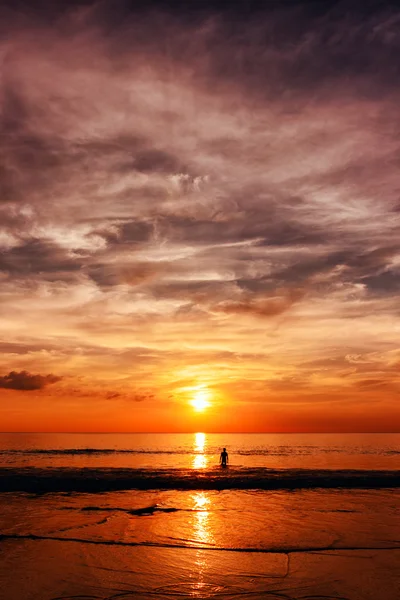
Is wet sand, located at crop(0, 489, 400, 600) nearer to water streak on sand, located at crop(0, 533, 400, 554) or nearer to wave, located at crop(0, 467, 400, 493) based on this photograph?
water streak on sand, located at crop(0, 533, 400, 554)

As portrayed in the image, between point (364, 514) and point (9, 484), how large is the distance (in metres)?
26.1

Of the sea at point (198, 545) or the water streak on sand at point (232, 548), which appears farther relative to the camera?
the water streak on sand at point (232, 548)

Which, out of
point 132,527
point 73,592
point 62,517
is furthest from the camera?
point 62,517

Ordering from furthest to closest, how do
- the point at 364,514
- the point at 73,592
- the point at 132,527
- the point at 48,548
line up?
the point at 364,514 → the point at 132,527 → the point at 48,548 → the point at 73,592

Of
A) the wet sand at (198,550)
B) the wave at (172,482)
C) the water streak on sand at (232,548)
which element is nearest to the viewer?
the wet sand at (198,550)

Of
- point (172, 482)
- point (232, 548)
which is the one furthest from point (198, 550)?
point (172, 482)

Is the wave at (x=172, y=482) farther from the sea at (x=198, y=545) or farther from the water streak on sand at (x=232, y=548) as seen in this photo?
the water streak on sand at (x=232, y=548)

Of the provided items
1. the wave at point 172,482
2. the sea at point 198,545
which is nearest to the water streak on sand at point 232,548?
the sea at point 198,545

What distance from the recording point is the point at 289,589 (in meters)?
12.1

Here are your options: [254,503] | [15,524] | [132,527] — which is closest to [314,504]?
[254,503]

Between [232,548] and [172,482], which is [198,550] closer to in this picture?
[232,548]

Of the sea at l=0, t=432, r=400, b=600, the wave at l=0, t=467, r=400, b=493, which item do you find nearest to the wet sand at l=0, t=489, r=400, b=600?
the sea at l=0, t=432, r=400, b=600

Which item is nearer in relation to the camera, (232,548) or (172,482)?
(232,548)

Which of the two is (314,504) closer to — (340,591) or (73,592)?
(340,591)
